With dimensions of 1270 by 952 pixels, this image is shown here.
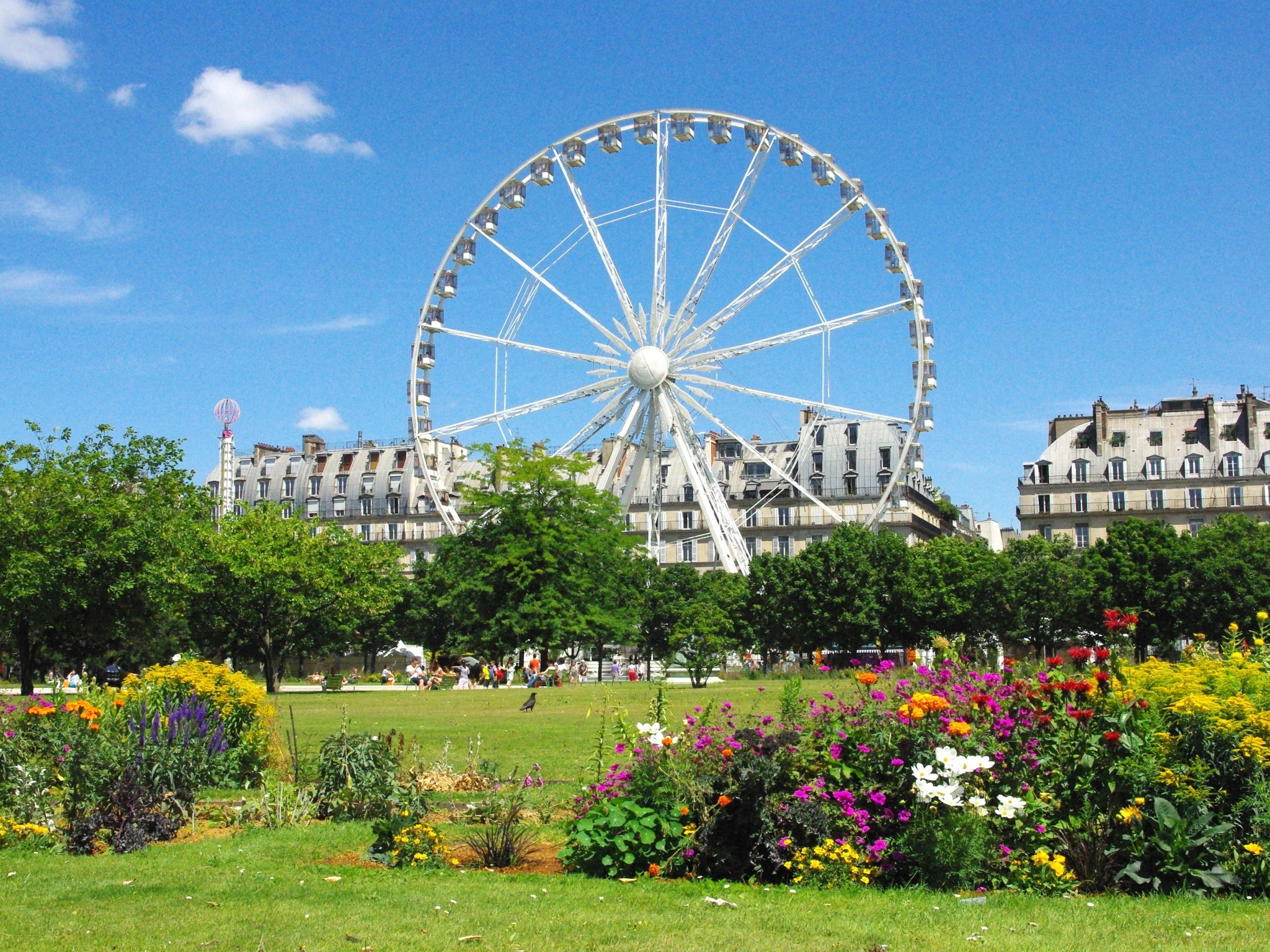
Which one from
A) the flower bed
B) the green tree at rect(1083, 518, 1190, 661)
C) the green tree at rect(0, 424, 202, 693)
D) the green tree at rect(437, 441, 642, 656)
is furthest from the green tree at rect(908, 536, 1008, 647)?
the flower bed

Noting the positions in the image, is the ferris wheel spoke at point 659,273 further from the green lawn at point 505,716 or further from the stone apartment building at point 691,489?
the stone apartment building at point 691,489

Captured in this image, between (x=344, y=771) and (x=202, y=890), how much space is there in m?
3.19

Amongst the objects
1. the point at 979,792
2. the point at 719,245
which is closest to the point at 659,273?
the point at 719,245

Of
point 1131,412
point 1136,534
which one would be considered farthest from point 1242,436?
point 1136,534

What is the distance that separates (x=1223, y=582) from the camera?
64.9 m

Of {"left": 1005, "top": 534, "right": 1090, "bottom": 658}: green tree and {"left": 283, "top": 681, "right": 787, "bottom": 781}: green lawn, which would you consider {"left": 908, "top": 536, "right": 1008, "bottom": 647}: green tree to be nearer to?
{"left": 1005, "top": 534, "right": 1090, "bottom": 658}: green tree

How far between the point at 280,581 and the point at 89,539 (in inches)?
380

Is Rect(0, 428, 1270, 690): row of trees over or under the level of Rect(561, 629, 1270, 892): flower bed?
over

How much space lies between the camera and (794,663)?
6950 cm

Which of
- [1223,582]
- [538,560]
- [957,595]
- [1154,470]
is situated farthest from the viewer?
[1154,470]

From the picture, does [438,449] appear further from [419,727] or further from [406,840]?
[406,840]

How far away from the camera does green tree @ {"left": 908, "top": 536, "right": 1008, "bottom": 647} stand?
68.0 m

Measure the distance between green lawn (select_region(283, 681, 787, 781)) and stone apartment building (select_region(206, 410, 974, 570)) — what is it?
161 ft

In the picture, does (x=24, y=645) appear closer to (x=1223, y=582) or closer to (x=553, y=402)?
(x=553, y=402)
